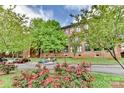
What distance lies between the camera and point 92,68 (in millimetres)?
3971

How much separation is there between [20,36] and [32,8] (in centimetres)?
57

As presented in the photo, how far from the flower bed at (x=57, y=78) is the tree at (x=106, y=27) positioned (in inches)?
20.6

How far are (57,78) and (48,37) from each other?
768 millimetres

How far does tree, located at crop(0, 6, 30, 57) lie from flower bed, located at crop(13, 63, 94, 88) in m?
0.50

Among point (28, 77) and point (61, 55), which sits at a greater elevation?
point (61, 55)

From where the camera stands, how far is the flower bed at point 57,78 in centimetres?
363

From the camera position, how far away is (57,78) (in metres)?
3.71

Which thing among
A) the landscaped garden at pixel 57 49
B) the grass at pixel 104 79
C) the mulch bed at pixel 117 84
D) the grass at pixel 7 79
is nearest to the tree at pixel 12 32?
the landscaped garden at pixel 57 49

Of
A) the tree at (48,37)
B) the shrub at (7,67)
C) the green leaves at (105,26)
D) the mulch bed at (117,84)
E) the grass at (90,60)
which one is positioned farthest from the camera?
the shrub at (7,67)

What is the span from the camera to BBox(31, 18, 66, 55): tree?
396 centimetres

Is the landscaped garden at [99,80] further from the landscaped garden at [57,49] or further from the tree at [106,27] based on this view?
the tree at [106,27]

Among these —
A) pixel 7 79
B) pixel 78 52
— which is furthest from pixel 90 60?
pixel 7 79
